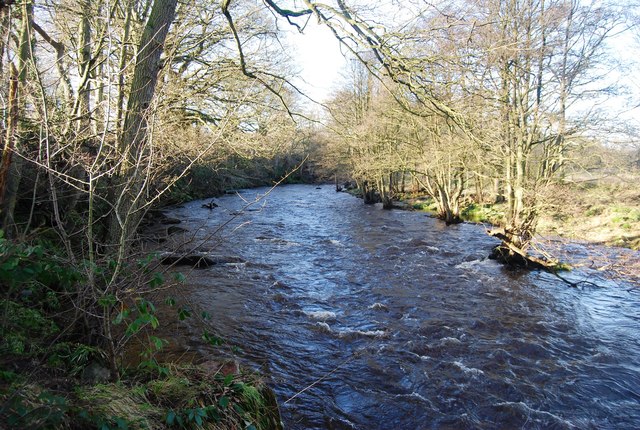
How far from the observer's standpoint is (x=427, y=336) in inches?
271

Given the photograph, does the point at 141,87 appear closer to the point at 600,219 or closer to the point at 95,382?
→ the point at 95,382

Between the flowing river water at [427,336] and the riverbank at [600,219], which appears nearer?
the flowing river water at [427,336]

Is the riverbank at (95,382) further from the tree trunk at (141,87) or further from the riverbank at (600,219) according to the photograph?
the riverbank at (600,219)

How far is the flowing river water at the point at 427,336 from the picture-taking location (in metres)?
4.88

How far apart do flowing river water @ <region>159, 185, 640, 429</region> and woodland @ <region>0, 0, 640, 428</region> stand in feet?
4.00

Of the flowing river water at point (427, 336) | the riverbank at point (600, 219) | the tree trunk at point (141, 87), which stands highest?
the tree trunk at point (141, 87)

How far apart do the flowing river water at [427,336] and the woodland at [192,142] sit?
1220mm

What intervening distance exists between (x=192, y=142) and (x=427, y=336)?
22.8 ft

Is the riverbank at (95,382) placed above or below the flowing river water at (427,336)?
above

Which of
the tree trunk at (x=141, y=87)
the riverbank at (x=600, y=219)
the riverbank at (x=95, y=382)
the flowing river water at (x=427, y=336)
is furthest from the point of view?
the riverbank at (x=600, y=219)

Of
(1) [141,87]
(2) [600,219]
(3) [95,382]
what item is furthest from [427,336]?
(2) [600,219]

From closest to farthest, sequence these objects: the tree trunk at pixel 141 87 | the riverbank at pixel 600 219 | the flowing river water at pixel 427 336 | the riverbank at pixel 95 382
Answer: the riverbank at pixel 95 382 < the tree trunk at pixel 141 87 < the flowing river water at pixel 427 336 < the riverbank at pixel 600 219

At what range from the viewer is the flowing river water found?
4.88 m

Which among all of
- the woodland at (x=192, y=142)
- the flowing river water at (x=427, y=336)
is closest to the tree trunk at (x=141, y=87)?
the woodland at (x=192, y=142)
